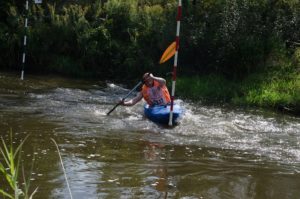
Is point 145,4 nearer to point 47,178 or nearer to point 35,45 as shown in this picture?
point 35,45

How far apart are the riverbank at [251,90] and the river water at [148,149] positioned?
2.23ft

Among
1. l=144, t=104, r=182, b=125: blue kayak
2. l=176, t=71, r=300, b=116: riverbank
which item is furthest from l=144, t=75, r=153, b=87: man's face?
l=176, t=71, r=300, b=116: riverbank

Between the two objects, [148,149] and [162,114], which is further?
[162,114]

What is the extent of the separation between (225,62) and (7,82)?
5.48 m

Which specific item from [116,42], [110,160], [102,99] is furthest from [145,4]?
[110,160]

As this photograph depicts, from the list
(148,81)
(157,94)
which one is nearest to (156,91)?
(157,94)

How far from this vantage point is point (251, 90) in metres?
11.6

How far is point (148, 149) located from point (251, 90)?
5487mm

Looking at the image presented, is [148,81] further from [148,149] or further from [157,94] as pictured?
[148,149]

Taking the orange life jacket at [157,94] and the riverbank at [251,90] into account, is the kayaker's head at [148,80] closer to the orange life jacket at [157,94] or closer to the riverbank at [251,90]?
the orange life jacket at [157,94]

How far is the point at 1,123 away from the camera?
313 inches

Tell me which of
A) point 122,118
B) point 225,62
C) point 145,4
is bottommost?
point 122,118

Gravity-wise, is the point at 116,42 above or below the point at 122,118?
above

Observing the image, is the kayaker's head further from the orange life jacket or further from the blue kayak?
the blue kayak
